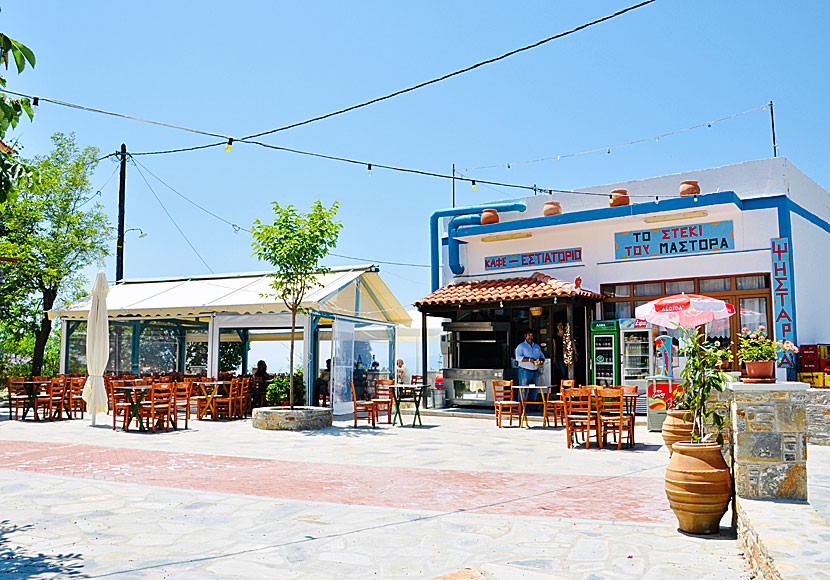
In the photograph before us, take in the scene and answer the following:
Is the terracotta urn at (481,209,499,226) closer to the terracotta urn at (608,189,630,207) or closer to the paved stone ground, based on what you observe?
the terracotta urn at (608,189,630,207)

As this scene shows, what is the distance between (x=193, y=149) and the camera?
12.6 m

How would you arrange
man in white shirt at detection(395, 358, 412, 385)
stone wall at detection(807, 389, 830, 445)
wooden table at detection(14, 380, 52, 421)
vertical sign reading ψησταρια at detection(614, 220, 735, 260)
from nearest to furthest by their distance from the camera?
1. stone wall at detection(807, 389, 830, 445)
2. vertical sign reading ψησταρια at detection(614, 220, 735, 260)
3. wooden table at detection(14, 380, 52, 421)
4. man in white shirt at detection(395, 358, 412, 385)

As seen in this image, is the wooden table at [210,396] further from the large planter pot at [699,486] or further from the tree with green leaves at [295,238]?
the large planter pot at [699,486]

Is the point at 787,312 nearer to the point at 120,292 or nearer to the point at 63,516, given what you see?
the point at 63,516

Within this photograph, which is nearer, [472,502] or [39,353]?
[472,502]

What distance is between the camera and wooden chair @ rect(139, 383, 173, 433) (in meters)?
12.1

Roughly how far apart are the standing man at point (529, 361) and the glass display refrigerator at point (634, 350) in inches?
64.8

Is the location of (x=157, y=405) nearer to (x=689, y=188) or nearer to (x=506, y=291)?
(x=506, y=291)

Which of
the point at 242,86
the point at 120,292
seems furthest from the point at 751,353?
the point at 120,292

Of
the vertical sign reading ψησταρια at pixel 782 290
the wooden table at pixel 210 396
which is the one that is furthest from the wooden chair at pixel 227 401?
the vertical sign reading ψησταρια at pixel 782 290

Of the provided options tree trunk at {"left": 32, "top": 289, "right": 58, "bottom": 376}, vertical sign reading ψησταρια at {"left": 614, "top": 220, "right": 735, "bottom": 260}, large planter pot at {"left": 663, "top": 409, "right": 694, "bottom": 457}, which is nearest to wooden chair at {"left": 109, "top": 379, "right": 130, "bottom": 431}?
tree trunk at {"left": 32, "top": 289, "right": 58, "bottom": 376}

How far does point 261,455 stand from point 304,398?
5.41m

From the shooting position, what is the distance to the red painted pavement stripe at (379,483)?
20.2 feet

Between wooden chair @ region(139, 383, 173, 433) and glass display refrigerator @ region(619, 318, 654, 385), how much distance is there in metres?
8.74
